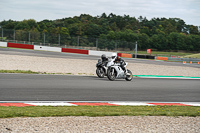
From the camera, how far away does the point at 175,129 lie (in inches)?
223

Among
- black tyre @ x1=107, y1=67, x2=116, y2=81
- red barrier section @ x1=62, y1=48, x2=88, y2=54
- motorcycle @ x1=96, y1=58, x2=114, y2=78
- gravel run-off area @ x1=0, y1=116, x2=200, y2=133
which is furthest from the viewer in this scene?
red barrier section @ x1=62, y1=48, x2=88, y2=54

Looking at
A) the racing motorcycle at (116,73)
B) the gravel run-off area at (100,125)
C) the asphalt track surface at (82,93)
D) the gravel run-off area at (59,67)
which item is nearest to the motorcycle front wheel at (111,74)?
the racing motorcycle at (116,73)

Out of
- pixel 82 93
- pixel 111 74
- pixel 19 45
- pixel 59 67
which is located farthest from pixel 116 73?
pixel 19 45

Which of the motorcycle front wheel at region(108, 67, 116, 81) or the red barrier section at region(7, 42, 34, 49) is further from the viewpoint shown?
the red barrier section at region(7, 42, 34, 49)

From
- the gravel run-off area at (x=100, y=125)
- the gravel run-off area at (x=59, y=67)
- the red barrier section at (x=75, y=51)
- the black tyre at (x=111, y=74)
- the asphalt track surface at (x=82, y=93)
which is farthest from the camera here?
the red barrier section at (x=75, y=51)

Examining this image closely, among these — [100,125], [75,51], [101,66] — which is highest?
[75,51]

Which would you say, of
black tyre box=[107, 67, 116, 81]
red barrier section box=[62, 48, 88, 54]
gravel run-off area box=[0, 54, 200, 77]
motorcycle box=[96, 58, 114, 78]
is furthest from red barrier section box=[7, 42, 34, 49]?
black tyre box=[107, 67, 116, 81]

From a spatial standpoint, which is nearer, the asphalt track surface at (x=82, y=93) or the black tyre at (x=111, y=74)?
the asphalt track surface at (x=82, y=93)

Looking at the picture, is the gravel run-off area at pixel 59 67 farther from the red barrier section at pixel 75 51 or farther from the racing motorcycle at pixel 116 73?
the red barrier section at pixel 75 51

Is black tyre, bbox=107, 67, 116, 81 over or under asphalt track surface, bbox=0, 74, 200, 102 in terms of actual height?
over

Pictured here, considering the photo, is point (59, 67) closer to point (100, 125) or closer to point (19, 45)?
point (100, 125)

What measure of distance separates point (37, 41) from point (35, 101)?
34.3 metres

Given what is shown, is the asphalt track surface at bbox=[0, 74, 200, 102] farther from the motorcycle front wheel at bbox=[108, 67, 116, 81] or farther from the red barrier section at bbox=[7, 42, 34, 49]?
the red barrier section at bbox=[7, 42, 34, 49]

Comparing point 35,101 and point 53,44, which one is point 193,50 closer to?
point 53,44
